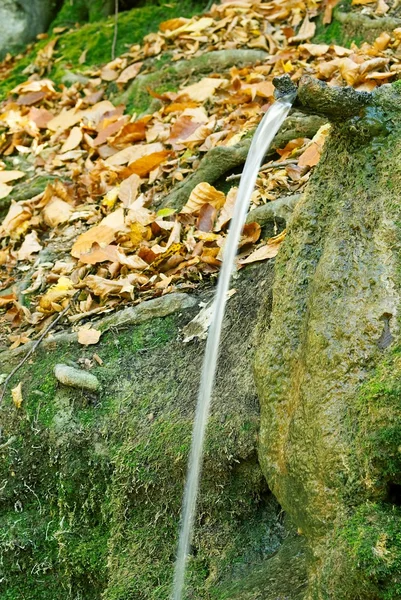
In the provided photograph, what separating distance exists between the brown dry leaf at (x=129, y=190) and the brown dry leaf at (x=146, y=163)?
0.36ft

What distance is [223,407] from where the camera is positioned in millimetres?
3137

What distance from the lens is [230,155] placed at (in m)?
4.32

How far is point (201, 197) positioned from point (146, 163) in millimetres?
797

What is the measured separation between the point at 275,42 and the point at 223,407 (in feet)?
10.9

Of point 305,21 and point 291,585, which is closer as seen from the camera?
point 291,585

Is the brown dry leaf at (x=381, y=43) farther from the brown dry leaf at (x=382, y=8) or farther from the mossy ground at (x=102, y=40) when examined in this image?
the mossy ground at (x=102, y=40)

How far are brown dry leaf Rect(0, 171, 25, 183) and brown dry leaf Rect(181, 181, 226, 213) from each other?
72.3 inches

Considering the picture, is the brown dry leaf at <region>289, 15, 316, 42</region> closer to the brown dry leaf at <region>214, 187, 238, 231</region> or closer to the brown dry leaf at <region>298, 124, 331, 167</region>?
the brown dry leaf at <region>298, 124, 331, 167</region>

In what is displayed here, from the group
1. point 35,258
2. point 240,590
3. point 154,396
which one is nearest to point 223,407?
point 154,396

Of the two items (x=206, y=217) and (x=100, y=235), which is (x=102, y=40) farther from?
(x=206, y=217)

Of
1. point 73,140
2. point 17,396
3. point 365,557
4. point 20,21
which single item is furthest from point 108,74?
point 365,557

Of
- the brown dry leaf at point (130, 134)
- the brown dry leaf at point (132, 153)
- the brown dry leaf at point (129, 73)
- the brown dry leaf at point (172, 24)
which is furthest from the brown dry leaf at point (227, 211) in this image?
the brown dry leaf at point (172, 24)

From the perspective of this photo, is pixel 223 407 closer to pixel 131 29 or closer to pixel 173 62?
pixel 173 62

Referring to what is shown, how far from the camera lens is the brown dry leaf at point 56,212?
16.1 feet
